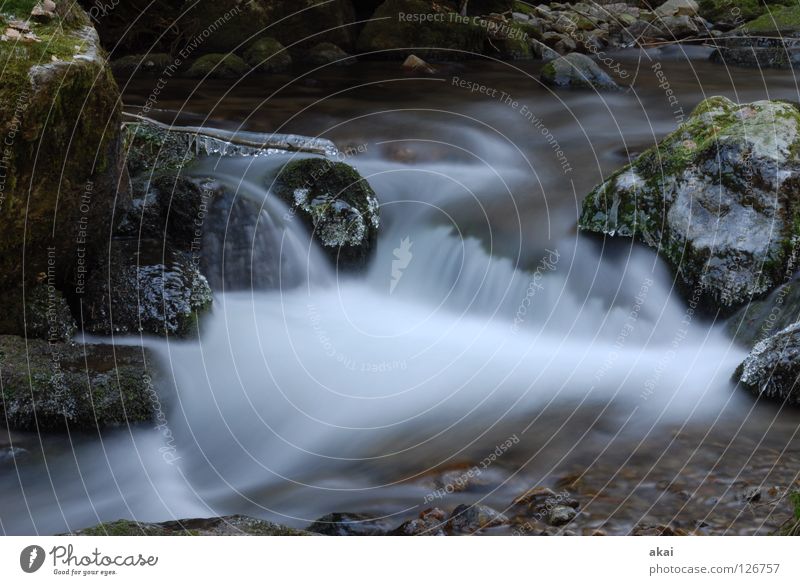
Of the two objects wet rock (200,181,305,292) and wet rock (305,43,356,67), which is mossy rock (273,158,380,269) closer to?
wet rock (200,181,305,292)

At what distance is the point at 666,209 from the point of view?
572cm

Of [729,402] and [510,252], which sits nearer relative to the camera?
[729,402]

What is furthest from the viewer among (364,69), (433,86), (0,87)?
(364,69)

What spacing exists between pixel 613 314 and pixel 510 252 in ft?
2.88

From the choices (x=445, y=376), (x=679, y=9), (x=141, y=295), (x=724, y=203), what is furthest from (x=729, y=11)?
(x=141, y=295)

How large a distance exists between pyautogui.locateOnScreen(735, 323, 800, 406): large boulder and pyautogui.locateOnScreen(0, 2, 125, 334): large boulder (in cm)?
366

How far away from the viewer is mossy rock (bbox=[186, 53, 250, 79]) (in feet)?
33.7

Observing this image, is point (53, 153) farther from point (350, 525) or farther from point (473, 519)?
point (473, 519)

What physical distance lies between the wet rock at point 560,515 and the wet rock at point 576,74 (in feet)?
22.4

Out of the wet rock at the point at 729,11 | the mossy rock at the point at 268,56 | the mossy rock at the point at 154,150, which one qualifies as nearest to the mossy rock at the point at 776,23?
the wet rock at the point at 729,11

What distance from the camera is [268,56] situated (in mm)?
10789

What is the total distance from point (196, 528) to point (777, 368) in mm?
3045
